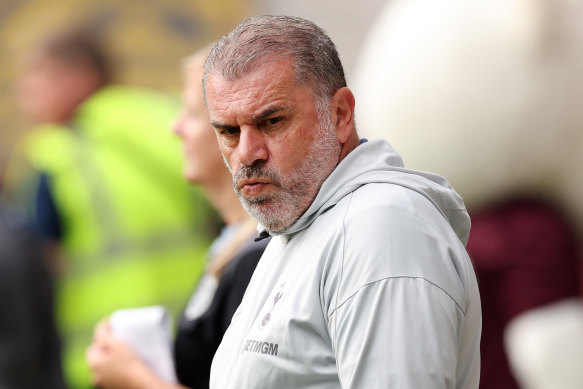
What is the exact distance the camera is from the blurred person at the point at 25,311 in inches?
176


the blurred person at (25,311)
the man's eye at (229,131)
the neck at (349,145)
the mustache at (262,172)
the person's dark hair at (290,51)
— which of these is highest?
the person's dark hair at (290,51)

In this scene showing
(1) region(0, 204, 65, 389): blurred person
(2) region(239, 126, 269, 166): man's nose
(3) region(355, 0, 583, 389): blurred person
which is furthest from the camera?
(1) region(0, 204, 65, 389): blurred person

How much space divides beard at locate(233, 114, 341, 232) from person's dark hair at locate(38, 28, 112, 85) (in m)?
3.10

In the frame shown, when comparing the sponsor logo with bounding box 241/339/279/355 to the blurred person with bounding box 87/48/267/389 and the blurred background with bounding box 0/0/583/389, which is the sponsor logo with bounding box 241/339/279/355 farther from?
the blurred background with bounding box 0/0/583/389

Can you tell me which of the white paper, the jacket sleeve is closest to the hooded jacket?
the jacket sleeve

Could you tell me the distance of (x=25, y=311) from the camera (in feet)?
14.8

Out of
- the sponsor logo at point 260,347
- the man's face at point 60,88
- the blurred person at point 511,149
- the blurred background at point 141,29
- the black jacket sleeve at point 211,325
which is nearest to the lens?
the sponsor logo at point 260,347

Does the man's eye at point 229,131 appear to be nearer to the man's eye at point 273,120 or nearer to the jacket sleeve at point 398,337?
the man's eye at point 273,120

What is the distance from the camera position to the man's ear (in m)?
2.10

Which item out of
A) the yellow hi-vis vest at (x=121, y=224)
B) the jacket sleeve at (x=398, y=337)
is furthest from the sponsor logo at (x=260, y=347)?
the yellow hi-vis vest at (x=121, y=224)

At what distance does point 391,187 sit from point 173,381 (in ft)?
4.11

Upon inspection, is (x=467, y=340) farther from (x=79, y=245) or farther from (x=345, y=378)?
(x=79, y=245)

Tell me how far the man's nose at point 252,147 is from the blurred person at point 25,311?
8.52 feet

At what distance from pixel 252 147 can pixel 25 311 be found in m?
2.69
